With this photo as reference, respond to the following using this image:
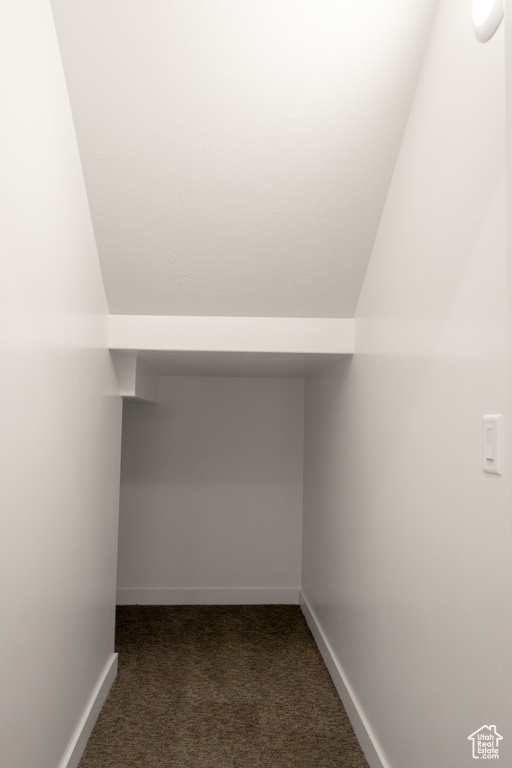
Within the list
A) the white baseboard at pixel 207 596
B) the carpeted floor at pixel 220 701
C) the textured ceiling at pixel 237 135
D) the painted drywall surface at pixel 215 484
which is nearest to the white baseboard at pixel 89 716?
the carpeted floor at pixel 220 701

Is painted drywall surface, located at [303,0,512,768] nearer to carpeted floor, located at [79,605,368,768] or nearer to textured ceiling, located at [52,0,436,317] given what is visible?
textured ceiling, located at [52,0,436,317]

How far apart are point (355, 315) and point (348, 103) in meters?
1.03

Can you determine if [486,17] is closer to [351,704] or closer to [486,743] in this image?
[486,743]

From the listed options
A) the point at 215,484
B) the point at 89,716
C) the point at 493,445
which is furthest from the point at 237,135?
the point at 215,484

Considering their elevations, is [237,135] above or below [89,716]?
above

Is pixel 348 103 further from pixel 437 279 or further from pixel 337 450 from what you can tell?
pixel 337 450

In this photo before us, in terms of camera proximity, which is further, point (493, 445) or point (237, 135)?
point (237, 135)

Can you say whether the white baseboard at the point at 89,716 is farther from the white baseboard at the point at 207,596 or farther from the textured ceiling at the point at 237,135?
the textured ceiling at the point at 237,135

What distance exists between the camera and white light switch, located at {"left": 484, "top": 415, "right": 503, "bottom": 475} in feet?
4.19

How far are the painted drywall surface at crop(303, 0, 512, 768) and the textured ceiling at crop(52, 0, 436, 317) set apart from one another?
0.47ft

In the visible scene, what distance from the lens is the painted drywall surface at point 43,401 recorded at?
1486 mm

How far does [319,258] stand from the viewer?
2.54 metres

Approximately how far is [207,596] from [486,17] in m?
3.91

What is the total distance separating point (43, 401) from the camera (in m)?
1.77
